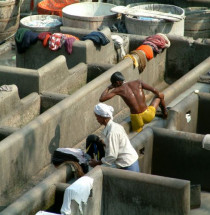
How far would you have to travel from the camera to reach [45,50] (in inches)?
668

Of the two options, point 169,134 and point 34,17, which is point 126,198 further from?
point 34,17

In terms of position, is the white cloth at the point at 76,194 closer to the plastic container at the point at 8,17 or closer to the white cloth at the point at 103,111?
A: the white cloth at the point at 103,111

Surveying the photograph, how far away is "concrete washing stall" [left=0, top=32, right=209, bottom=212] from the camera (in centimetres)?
1249

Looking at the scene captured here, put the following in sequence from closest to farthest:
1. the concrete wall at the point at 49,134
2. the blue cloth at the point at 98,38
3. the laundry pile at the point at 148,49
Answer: the concrete wall at the point at 49,134
the laundry pile at the point at 148,49
the blue cloth at the point at 98,38

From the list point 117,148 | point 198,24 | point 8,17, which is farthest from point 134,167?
point 8,17

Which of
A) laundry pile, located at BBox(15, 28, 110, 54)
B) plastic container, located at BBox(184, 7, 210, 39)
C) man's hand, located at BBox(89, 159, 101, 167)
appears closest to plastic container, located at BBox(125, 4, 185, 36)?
plastic container, located at BBox(184, 7, 210, 39)

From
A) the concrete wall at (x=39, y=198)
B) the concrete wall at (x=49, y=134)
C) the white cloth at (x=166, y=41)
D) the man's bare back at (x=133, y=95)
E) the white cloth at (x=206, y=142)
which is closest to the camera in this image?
the concrete wall at (x=39, y=198)

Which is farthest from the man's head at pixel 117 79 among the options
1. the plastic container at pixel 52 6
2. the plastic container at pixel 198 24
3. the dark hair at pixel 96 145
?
the plastic container at pixel 52 6

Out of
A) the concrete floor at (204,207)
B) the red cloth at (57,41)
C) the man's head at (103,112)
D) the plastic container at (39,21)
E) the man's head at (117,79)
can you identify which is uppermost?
the man's head at (103,112)

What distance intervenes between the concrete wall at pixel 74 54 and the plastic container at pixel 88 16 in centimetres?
154

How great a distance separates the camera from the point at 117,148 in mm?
11094

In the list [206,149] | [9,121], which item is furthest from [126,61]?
[206,149]

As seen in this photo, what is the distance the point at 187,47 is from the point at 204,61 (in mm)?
1348

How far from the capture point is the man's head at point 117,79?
1335cm
